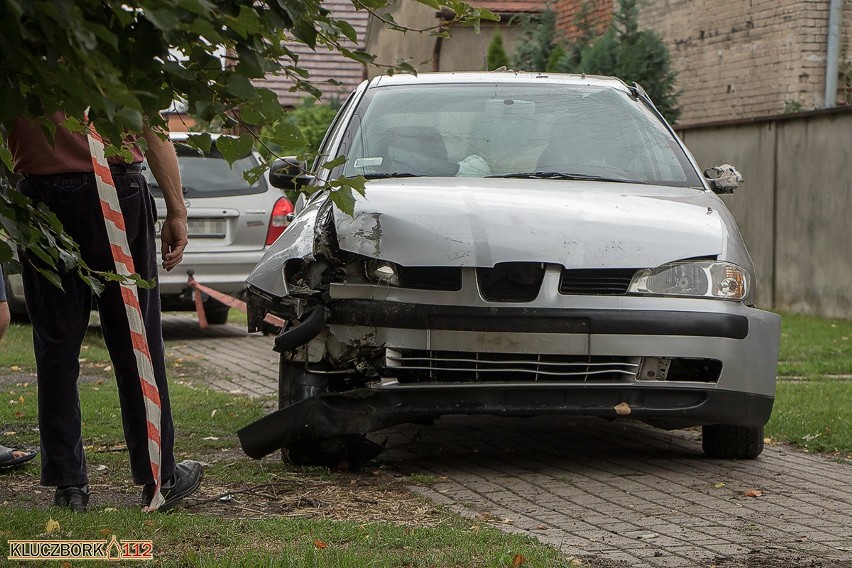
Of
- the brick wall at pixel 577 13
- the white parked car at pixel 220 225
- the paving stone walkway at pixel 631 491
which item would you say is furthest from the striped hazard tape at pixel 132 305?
the brick wall at pixel 577 13

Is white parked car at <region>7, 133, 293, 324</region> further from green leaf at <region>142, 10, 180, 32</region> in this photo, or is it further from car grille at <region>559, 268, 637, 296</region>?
green leaf at <region>142, 10, 180, 32</region>

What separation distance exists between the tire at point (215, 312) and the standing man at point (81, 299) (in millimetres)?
7954

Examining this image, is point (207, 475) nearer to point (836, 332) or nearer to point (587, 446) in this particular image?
point (587, 446)

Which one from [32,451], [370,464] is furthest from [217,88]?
[32,451]

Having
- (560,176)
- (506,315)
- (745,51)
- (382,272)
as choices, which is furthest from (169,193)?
(745,51)

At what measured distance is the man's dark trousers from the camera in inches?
195

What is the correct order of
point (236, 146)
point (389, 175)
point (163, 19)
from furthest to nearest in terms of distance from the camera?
point (389, 175) → point (236, 146) → point (163, 19)

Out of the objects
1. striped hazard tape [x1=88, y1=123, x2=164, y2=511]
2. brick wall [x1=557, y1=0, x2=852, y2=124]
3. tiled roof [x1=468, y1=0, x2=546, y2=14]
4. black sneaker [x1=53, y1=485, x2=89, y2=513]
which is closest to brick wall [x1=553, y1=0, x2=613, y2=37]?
brick wall [x1=557, y1=0, x2=852, y2=124]

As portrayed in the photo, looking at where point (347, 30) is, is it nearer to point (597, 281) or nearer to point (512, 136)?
point (597, 281)

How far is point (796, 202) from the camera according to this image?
14.3 meters

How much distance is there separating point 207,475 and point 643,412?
6.11 ft

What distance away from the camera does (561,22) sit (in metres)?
22.8

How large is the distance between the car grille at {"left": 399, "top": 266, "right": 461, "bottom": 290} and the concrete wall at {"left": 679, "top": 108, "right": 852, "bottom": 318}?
28.8 feet

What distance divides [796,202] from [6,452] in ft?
33.4
